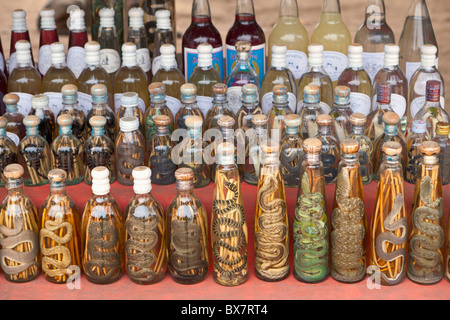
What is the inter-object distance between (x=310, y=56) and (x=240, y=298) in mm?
547

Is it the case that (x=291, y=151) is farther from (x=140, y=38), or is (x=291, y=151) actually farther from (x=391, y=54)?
(x=140, y=38)

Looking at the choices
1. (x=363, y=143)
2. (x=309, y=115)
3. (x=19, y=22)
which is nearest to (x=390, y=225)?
(x=363, y=143)

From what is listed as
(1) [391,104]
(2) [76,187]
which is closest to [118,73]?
(2) [76,187]

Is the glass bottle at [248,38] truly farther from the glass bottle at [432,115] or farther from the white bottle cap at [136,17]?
the glass bottle at [432,115]

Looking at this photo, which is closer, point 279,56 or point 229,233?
point 229,233

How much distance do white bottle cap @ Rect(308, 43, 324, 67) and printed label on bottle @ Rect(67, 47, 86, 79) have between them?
0.56 m

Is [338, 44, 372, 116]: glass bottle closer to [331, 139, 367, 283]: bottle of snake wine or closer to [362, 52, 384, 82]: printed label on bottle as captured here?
[362, 52, 384, 82]: printed label on bottle

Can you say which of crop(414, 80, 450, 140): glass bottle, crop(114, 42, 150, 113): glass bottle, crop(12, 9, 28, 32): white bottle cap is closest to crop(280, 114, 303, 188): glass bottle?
crop(414, 80, 450, 140): glass bottle

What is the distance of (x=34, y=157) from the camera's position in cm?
144

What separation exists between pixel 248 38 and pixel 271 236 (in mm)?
623

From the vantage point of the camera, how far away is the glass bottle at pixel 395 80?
1.49m

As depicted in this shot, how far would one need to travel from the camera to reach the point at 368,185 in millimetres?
1423

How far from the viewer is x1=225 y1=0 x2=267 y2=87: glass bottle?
1702 mm

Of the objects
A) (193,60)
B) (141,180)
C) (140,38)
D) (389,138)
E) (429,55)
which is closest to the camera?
(141,180)
